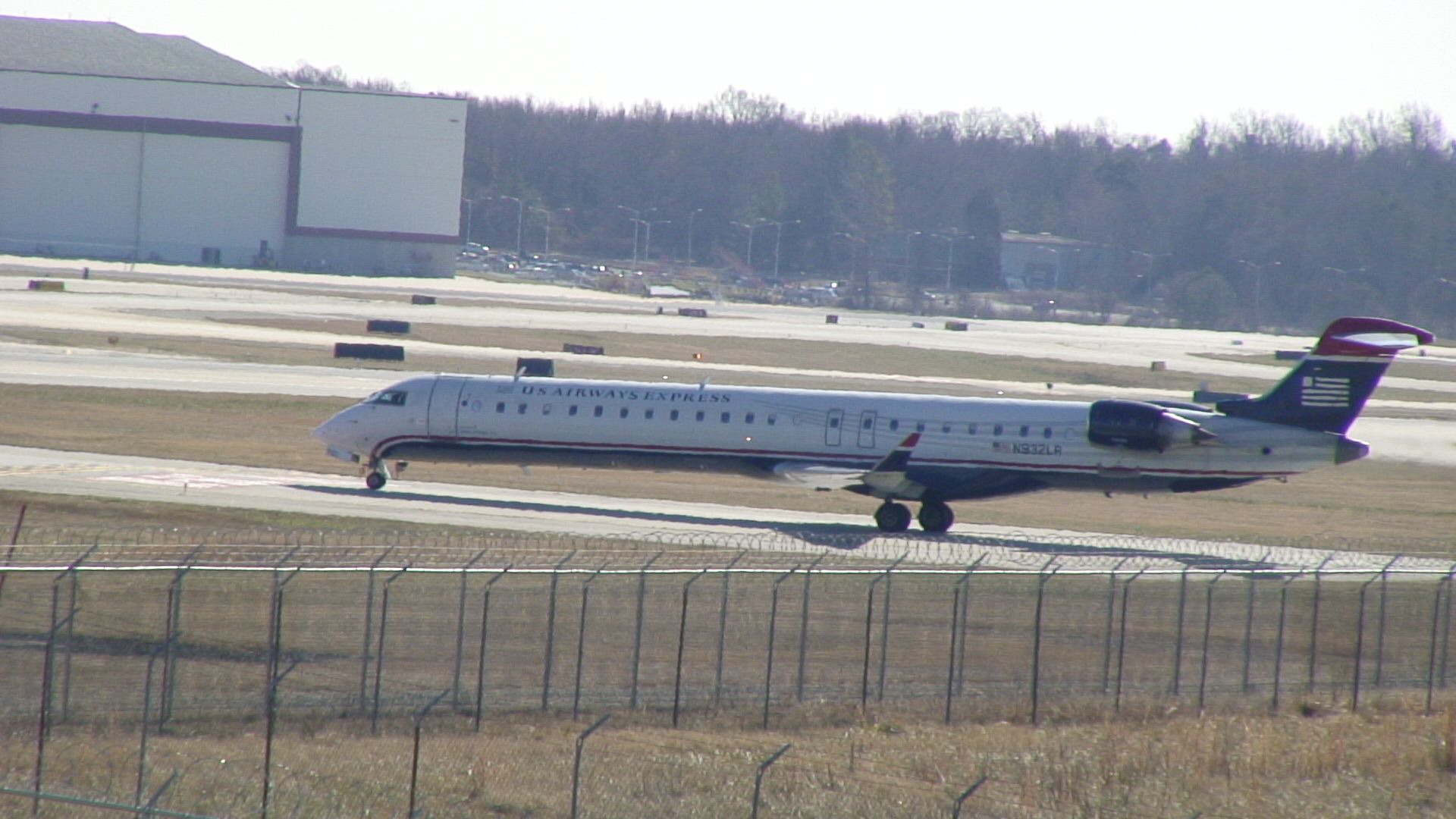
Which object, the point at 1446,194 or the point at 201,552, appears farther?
the point at 1446,194

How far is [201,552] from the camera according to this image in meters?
24.8

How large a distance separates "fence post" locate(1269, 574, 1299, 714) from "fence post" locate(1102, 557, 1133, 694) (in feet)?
7.83

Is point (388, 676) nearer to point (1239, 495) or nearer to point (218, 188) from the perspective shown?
point (1239, 495)

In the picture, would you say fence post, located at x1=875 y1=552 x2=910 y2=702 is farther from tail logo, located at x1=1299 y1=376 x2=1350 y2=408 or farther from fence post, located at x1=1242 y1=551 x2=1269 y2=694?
tail logo, located at x1=1299 y1=376 x2=1350 y2=408

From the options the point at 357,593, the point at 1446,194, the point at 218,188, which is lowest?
the point at 357,593

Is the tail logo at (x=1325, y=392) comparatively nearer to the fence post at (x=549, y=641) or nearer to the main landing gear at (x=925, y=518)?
the main landing gear at (x=925, y=518)

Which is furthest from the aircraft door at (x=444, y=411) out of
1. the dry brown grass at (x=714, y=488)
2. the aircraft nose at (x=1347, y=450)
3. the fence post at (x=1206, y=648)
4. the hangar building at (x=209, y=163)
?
the hangar building at (x=209, y=163)

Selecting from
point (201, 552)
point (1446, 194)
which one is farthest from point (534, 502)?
point (1446, 194)

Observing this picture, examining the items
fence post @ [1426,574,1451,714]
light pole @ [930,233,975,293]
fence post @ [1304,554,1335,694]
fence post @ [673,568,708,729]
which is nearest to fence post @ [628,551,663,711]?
fence post @ [673,568,708,729]

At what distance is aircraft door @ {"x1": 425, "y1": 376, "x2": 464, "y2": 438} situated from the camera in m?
40.0

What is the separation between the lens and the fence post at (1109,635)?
21172 mm

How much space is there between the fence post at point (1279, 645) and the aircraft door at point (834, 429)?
16.5m

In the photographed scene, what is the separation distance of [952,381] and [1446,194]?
119850mm

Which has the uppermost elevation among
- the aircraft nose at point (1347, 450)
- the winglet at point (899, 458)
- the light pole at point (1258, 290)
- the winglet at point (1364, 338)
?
the light pole at point (1258, 290)
